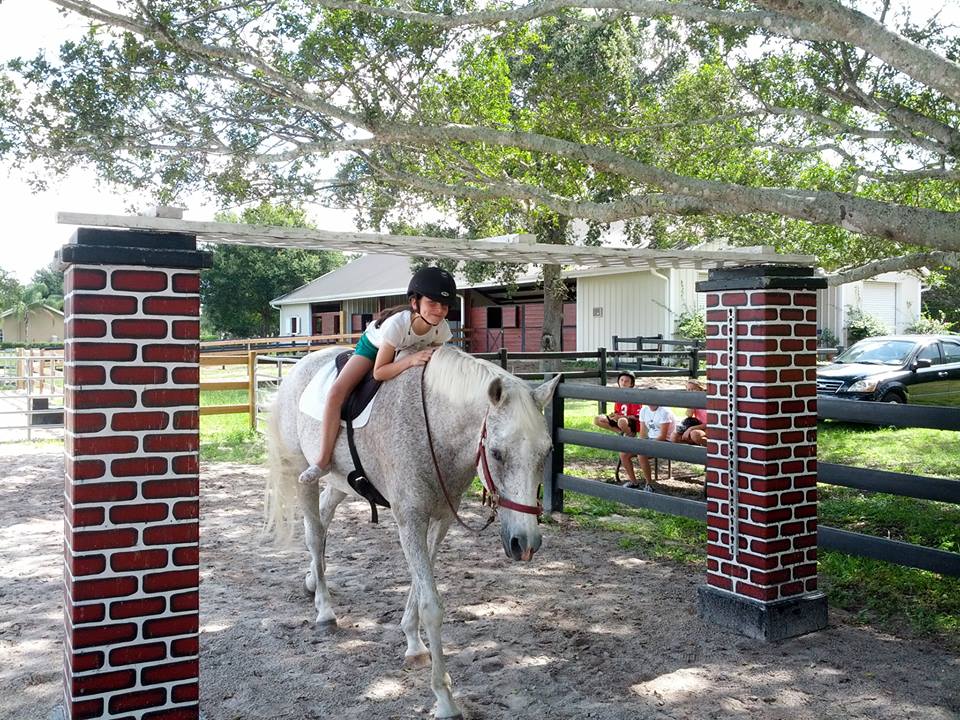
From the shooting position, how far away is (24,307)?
6588cm

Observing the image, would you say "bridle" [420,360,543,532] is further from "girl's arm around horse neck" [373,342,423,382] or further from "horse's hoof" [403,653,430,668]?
"horse's hoof" [403,653,430,668]

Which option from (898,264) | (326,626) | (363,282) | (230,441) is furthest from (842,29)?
(363,282)

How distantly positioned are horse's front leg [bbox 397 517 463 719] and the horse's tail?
1710 mm

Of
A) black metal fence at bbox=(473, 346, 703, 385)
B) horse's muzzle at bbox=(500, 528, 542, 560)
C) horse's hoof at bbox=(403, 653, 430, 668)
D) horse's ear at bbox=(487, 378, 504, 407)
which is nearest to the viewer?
→ horse's muzzle at bbox=(500, 528, 542, 560)

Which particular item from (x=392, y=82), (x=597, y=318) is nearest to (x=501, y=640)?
(x=392, y=82)

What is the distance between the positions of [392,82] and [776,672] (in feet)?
27.4

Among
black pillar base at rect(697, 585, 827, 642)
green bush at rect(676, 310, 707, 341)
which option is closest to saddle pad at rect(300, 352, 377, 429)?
black pillar base at rect(697, 585, 827, 642)

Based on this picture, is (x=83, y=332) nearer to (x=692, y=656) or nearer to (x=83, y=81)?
(x=692, y=656)

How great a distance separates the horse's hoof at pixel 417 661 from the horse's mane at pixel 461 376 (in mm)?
1446

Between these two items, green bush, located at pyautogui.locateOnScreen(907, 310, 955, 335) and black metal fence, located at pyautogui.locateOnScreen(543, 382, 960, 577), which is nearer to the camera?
black metal fence, located at pyautogui.locateOnScreen(543, 382, 960, 577)

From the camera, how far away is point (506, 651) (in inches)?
175

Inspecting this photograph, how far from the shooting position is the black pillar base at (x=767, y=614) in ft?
15.0

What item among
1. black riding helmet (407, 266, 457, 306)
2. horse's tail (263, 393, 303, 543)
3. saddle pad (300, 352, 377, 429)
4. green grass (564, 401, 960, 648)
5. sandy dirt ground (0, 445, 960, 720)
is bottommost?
sandy dirt ground (0, 445, 960, 720)

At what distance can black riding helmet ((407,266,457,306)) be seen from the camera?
4.11m
